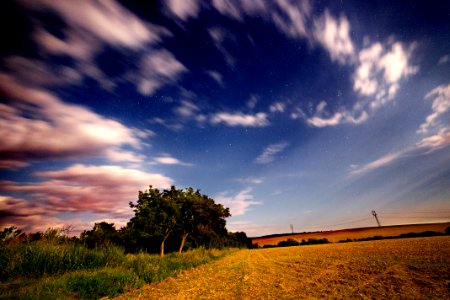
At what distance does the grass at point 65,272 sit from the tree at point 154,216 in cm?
2015

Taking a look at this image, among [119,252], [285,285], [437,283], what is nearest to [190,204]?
[119,252]

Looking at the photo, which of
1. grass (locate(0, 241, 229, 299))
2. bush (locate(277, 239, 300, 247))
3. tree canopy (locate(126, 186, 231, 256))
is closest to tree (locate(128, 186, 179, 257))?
tree canopy (locate(126, 186, 231, 256))

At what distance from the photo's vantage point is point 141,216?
2984 cm

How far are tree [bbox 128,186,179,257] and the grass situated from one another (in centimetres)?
2015

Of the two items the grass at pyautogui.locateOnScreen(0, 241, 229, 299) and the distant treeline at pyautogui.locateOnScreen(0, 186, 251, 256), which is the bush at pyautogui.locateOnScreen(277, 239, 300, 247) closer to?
the distant treeline at pyautogui.locateOnScreen(0, 186, 251, 256)

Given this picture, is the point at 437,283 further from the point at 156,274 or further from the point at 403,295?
the point at 156,274

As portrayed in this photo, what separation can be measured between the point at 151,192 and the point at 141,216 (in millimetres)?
3827

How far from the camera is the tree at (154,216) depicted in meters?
29.2

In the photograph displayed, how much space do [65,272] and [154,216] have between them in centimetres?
2276

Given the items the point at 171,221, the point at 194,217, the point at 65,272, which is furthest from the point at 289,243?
the point at 65,272

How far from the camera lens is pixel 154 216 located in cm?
2956

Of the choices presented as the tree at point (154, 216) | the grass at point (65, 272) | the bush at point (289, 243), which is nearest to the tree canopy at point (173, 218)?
the tree at point (154, 216)

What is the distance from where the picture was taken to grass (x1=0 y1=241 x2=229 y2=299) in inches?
224

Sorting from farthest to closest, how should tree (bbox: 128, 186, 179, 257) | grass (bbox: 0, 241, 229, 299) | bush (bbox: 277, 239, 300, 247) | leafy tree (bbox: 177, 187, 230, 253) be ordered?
bush (bbox: 277, 239, 300, 247) → leafy tree (bbox: 177, 187, 230, 253) → tree (bbox: 128, 186, 179, 257) → grass (bbox: 0, 241, 229, 299)
